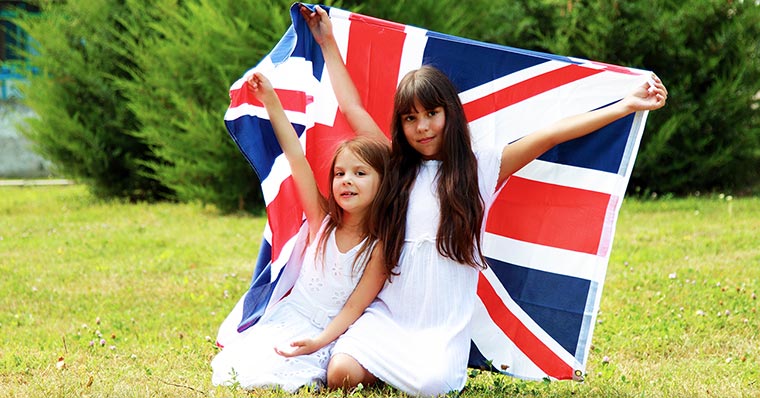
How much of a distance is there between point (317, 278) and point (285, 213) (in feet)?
1.21

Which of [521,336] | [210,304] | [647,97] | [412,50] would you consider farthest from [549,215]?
[210,304]

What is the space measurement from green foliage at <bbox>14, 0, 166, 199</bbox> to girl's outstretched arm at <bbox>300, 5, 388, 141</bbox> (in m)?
7.43

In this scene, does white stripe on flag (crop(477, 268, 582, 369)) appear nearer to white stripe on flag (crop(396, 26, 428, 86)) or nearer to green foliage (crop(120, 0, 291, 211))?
white stripe on flag (crop(396, 26, 428, 86))

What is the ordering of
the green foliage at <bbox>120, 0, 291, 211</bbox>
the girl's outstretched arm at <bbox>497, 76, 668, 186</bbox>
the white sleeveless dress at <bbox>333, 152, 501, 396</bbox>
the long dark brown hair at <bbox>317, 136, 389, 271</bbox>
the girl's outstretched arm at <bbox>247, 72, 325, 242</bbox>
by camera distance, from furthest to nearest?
the green foliage at <bbox>120, 0, 291, 211</bbox>, the girl's outstretched arm at <bbox>247, 72, 325, 242</bbox>, the long dark brown hair at <bbox>317, 136, 389, 271</bbox>, the girl's outstretched arm at <bbox>497, 76, 668, 186</bbox>, the white sleeveless dress at <bbox>333, 152, 501, 396</bbox>

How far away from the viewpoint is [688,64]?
10.1 meters

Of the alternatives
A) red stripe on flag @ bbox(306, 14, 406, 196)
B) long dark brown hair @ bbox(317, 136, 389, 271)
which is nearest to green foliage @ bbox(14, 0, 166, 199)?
red stripe on flag @ bbox(306, 14, 406, 196)

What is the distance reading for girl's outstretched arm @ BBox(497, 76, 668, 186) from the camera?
12.0ft

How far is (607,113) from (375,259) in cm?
114

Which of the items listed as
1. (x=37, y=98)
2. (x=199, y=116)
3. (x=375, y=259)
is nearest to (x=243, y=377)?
(x=375, y=259)

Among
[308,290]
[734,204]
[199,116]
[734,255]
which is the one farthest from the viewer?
[199,116]

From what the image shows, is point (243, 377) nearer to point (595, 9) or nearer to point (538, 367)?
point (538, 367)

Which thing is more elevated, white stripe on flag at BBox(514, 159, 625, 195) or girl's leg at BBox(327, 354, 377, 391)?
white stripe on flag at BBox(514, 159, 625, 195)

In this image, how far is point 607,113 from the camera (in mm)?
3717

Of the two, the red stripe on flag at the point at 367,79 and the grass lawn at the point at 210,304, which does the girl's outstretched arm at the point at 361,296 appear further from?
the red stripe on flag at the point at 367,79
